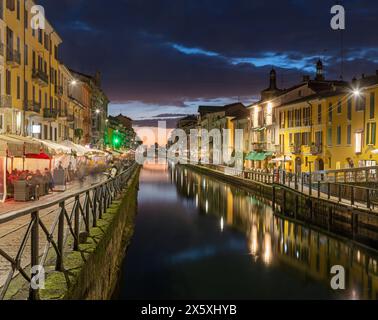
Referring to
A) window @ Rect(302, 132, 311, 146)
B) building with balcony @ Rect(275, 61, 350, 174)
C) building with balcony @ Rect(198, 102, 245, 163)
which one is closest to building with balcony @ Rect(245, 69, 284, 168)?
building with balcony @ Rect(275, 61, 350, 174)

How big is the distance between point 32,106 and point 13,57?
216 inches

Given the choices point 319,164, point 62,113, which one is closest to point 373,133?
point 319,164

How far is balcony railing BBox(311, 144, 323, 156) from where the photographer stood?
146 ft

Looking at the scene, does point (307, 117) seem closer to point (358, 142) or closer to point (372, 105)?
point (358, 142)

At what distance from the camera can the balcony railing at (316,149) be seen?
4459cm

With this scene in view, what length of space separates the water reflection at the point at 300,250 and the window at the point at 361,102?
11025mm

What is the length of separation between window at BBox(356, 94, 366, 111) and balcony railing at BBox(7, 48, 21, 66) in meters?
26.5

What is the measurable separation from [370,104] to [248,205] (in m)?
12.7

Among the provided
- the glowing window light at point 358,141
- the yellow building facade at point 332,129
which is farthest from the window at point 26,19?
the glowing window light at point 358,141

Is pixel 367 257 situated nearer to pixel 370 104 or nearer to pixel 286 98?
pixel 370 104

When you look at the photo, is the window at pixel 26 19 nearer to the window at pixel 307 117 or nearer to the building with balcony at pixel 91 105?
the window at pixel 307 117

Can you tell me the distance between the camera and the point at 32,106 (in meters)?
35.5

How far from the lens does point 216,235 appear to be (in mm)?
27062

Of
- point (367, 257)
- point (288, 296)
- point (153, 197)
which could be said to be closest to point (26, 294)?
point (288, 296)
